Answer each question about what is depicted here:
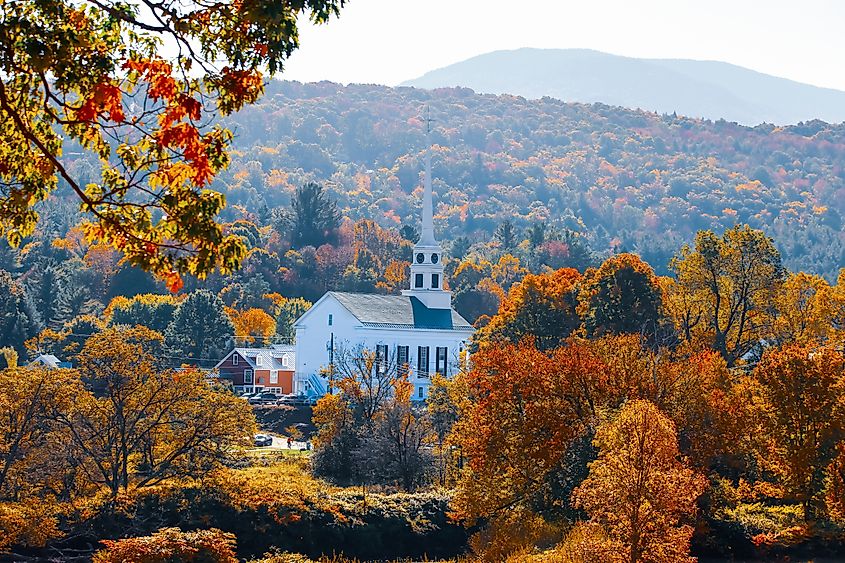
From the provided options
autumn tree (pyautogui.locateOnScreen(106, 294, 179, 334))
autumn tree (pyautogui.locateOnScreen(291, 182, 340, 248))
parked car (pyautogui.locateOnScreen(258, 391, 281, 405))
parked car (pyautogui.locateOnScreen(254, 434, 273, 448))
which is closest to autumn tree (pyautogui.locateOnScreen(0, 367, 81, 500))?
parked car (pyautogui.locateOnScreen(254, 434, 273, 448))

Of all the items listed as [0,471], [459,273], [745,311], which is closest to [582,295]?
[745,311]

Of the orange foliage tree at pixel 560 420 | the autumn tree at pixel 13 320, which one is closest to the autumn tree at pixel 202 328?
the autumn tree at pixel 13 320

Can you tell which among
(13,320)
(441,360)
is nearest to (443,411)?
(441,360)

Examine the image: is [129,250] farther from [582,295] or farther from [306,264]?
[306,264]

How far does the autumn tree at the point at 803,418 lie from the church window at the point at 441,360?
42647 millimetres

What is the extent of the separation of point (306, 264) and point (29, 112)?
4498 inches

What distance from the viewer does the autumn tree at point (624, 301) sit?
59.8 metres

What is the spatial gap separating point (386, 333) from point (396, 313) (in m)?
2.84

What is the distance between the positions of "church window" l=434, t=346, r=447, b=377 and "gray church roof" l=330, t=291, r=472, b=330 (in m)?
1.45

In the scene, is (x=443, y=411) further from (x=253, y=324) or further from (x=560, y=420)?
(x=253, y=324)

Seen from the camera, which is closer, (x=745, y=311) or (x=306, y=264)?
(x=745, y=311)

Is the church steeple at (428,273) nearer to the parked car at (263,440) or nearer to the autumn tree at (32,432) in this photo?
the parked car at (263,440)

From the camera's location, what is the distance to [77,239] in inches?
5404

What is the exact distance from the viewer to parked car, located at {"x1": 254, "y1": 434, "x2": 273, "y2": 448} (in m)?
72.4
